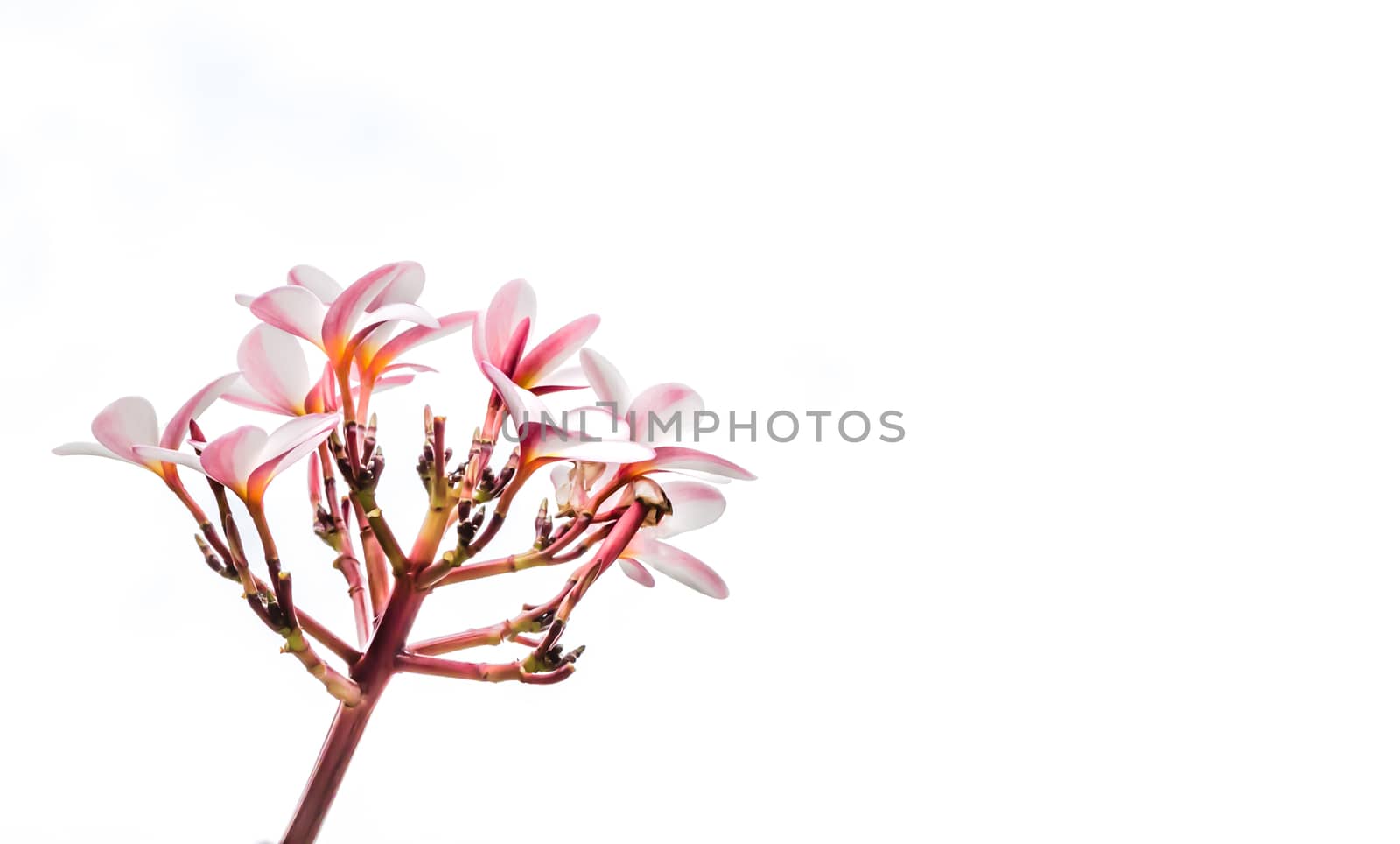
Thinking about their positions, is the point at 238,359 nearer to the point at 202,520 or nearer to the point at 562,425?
the point at 202,520

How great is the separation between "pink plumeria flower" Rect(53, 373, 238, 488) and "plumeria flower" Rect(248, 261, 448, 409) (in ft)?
0.20

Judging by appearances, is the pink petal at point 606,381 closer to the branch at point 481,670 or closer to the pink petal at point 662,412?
the pink petal at point 662,412

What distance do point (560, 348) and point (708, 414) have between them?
0.37 ft

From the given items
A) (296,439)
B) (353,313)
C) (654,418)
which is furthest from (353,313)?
(654,418)

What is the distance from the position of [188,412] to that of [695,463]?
315 mm

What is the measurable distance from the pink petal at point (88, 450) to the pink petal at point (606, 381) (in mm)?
286

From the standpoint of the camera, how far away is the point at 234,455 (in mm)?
583

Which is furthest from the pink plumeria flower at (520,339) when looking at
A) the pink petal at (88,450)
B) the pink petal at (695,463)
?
the pink petal at (88,450)

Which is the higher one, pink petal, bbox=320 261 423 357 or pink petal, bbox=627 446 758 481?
pink petal, bbox=320 261 423 357

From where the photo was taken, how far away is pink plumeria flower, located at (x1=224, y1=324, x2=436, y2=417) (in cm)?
68

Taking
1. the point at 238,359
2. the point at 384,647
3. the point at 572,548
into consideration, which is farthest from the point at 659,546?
the point at 238,359

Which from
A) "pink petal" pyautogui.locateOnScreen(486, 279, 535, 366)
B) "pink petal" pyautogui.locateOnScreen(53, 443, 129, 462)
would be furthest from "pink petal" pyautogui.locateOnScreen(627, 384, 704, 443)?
"pink petal" pyautogui.locateOnScreen(53, 443, 129, 462)

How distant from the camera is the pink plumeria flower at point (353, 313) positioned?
62 cm

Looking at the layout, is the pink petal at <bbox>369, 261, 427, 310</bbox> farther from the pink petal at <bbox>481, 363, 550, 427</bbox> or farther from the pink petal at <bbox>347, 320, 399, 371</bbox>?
the pink petal at <bbox>481, 363, 550, 427</bbox>
